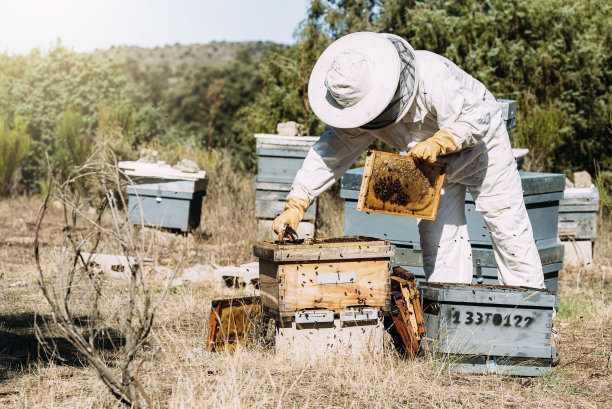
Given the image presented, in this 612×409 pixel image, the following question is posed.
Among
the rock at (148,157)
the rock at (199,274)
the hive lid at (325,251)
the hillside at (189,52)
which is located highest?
the hillside at (189,52)

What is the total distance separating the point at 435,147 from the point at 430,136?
44cm

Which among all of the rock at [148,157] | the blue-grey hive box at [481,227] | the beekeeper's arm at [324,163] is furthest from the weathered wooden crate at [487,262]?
the rock at [148,157]

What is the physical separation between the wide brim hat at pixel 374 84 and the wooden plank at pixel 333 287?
74 cm

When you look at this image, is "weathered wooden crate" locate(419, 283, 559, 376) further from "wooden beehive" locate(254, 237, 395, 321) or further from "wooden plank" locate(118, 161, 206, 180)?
"wooden plank" locate(118, 161, 206, 180)

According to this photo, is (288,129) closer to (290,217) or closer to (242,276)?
(242,276)

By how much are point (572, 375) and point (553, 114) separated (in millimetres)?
6877

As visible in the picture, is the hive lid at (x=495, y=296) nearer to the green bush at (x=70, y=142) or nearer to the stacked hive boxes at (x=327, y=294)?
the stacked hive boxes at (x=327, y=294)

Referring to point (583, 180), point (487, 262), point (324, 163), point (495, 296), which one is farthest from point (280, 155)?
point (495, 296)

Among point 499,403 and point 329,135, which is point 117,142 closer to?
point 329,135

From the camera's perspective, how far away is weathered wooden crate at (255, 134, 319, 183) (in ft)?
24.1

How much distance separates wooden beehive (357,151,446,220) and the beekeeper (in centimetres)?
11

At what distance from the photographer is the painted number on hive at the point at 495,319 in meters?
3.67

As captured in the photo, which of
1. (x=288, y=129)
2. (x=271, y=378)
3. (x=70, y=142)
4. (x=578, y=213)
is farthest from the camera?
(x=70, y=142)

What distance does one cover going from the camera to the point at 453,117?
12.5 feet
